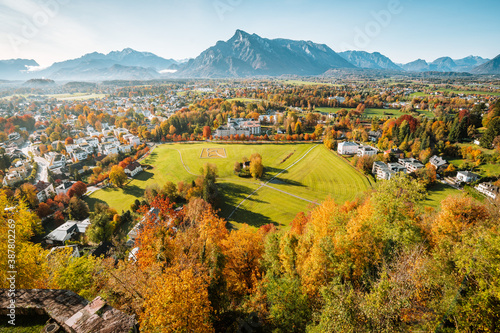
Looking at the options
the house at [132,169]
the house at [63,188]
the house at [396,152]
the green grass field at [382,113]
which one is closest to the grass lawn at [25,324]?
the house at [63,188]

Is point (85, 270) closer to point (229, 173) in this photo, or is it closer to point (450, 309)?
point (450, 309)

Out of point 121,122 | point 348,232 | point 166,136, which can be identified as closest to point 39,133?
point 121,122

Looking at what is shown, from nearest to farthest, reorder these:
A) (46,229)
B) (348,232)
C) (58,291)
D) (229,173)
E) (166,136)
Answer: (58,291) < (348,232) < (46,229) < (229,173) < (166,136)

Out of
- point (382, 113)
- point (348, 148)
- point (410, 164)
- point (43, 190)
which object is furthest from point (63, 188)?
point (382, 113)

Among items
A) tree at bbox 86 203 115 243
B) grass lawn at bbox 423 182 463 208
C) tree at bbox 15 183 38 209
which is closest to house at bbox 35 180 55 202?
tree at bbox 15 183 38 209

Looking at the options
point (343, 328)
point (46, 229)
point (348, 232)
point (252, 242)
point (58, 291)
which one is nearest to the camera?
point (343, 328)

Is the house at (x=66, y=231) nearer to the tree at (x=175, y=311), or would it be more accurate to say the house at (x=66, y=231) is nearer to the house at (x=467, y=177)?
the tree at (x=175, y=311)

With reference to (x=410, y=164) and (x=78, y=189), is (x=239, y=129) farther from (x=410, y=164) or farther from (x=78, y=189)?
(x=410, y=164)
